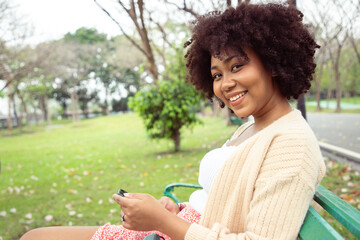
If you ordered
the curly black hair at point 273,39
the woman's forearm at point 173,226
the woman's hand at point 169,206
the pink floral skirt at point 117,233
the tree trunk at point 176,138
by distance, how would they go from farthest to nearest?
1. the tree trunk at point 176,138
2. the woman's hand at point 169,206
3. the pink floral skirt at point 117,233
4. the curly black hair at point 273,39
5. the woman's forearm at point 173,226

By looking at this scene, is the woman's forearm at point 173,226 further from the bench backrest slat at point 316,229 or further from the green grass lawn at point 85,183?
the green grass lawn at point 85,183

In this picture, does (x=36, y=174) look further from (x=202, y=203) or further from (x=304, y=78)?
(x=304, y=78)

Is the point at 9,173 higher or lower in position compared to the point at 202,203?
lower

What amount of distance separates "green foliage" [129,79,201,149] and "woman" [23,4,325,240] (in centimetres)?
618

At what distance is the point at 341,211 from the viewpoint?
3.45ft

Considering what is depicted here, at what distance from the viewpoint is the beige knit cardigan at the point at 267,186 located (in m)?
1.08

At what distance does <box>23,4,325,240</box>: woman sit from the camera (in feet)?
3.62

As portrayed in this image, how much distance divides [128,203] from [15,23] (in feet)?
29.2

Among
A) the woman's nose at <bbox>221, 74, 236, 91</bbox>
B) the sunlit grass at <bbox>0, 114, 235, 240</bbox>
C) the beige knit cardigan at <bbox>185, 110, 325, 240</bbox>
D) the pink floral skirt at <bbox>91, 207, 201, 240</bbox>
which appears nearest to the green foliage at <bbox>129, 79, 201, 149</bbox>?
the sunlit grass at <bbox>0, 114, 235, 240</bbox>

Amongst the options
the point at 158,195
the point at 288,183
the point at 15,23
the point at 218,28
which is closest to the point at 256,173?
the point at 288,183

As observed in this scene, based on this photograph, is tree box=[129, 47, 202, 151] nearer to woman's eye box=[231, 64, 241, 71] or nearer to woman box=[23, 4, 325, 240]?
woman box=[23, 4, 325, 240]

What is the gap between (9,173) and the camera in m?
7.95

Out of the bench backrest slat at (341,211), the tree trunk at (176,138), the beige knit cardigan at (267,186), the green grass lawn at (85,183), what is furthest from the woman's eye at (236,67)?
the tree trunk at (176,138)

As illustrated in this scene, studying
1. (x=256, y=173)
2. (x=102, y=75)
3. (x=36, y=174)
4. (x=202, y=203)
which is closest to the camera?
(x=256, y=173)
